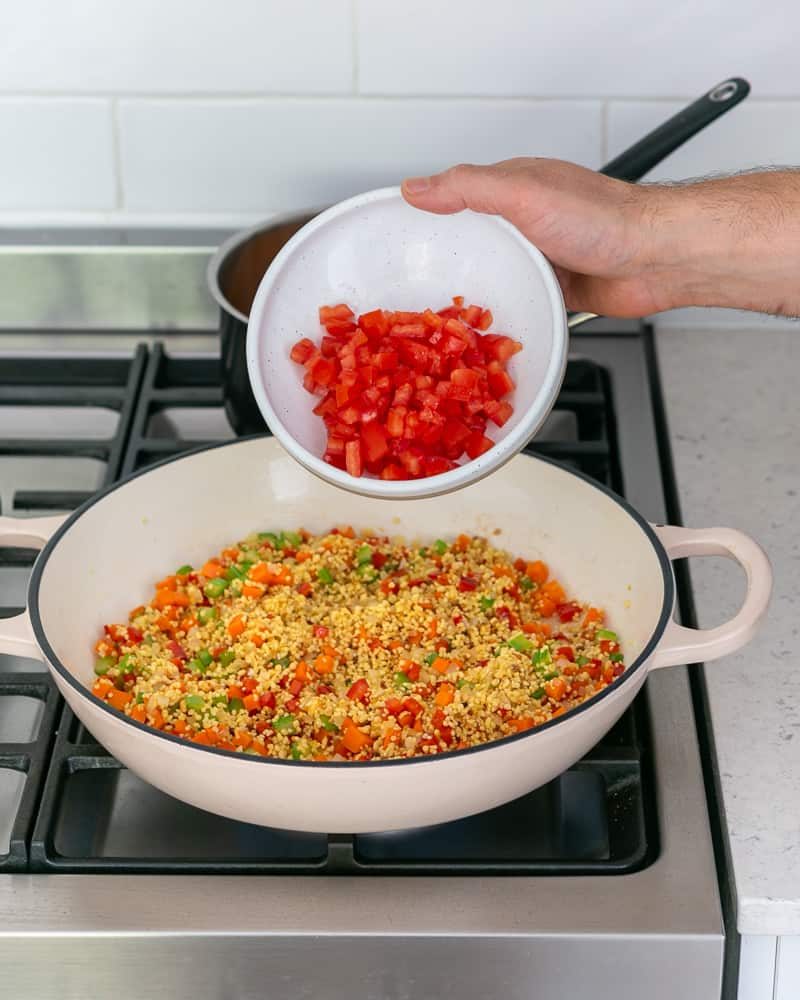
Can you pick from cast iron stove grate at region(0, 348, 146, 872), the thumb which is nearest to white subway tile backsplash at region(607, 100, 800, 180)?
the thumb

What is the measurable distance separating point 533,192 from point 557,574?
1.15 ft

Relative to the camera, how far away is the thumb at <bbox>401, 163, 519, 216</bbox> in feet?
3.42

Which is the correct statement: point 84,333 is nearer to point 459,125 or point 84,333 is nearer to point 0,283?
point 0,283

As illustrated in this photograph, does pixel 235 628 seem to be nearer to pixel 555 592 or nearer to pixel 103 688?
pixel 103 688

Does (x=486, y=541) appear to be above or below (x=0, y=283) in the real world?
below

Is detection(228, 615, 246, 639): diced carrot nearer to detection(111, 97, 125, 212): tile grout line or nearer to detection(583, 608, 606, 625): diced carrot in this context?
detection(583, 608, 606, 625): diced carrot

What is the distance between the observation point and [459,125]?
5.02 ft

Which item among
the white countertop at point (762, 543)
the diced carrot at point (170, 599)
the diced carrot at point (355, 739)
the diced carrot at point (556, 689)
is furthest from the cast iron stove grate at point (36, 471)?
the white countertop at point (762, 543)

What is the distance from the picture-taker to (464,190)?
3.43ft

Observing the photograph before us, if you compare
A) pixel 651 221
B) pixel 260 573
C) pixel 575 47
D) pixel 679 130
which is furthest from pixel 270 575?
pixel 575 47

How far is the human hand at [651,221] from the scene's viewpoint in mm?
1065

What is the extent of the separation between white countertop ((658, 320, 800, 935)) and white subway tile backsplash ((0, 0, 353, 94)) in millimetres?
526

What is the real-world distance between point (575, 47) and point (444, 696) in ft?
2.69

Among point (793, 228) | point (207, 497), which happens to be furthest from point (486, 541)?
point (793, 228)
